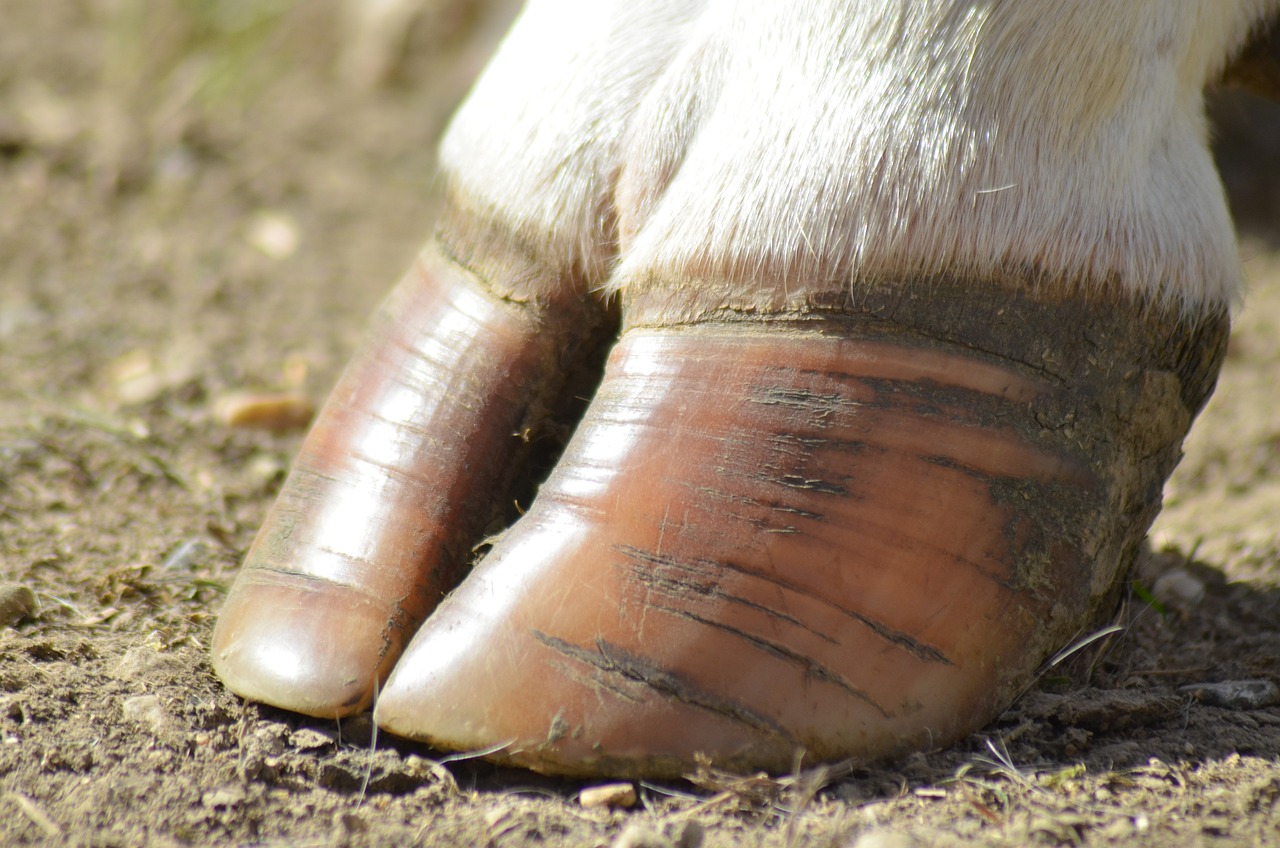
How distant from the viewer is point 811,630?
95cm

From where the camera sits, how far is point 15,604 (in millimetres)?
1210

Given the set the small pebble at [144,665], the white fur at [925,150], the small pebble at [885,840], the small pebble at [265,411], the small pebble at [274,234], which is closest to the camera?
the small pebble at [885,840]

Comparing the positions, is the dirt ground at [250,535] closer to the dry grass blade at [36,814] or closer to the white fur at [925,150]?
the dry grass blade at [36,814]

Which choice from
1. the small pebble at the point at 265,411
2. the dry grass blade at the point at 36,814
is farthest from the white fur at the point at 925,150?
the small pebble at the point at 265,411

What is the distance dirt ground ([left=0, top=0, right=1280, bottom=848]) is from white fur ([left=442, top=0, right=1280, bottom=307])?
1.35 ft

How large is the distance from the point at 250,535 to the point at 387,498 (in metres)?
0.52

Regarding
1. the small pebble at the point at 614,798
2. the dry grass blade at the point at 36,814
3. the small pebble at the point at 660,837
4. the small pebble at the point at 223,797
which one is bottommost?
the dry grass blade at the point at 36,814

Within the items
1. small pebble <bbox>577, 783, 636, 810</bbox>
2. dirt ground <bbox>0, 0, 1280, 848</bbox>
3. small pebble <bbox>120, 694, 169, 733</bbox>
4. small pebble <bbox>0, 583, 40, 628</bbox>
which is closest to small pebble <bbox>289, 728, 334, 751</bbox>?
dirt ground <bbox>0, 0, 1280, 848</bbox>

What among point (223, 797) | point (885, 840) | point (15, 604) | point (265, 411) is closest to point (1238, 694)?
point (885, 840)

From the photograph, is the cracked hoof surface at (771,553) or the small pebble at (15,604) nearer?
the cracked hoof surface at (771,553)

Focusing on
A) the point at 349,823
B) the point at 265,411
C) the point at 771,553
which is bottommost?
the point at 265,411

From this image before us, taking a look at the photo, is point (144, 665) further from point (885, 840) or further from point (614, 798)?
point (885, 840)

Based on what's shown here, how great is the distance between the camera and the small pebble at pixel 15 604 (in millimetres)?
1197

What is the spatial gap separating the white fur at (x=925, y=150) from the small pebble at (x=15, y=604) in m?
0.72
